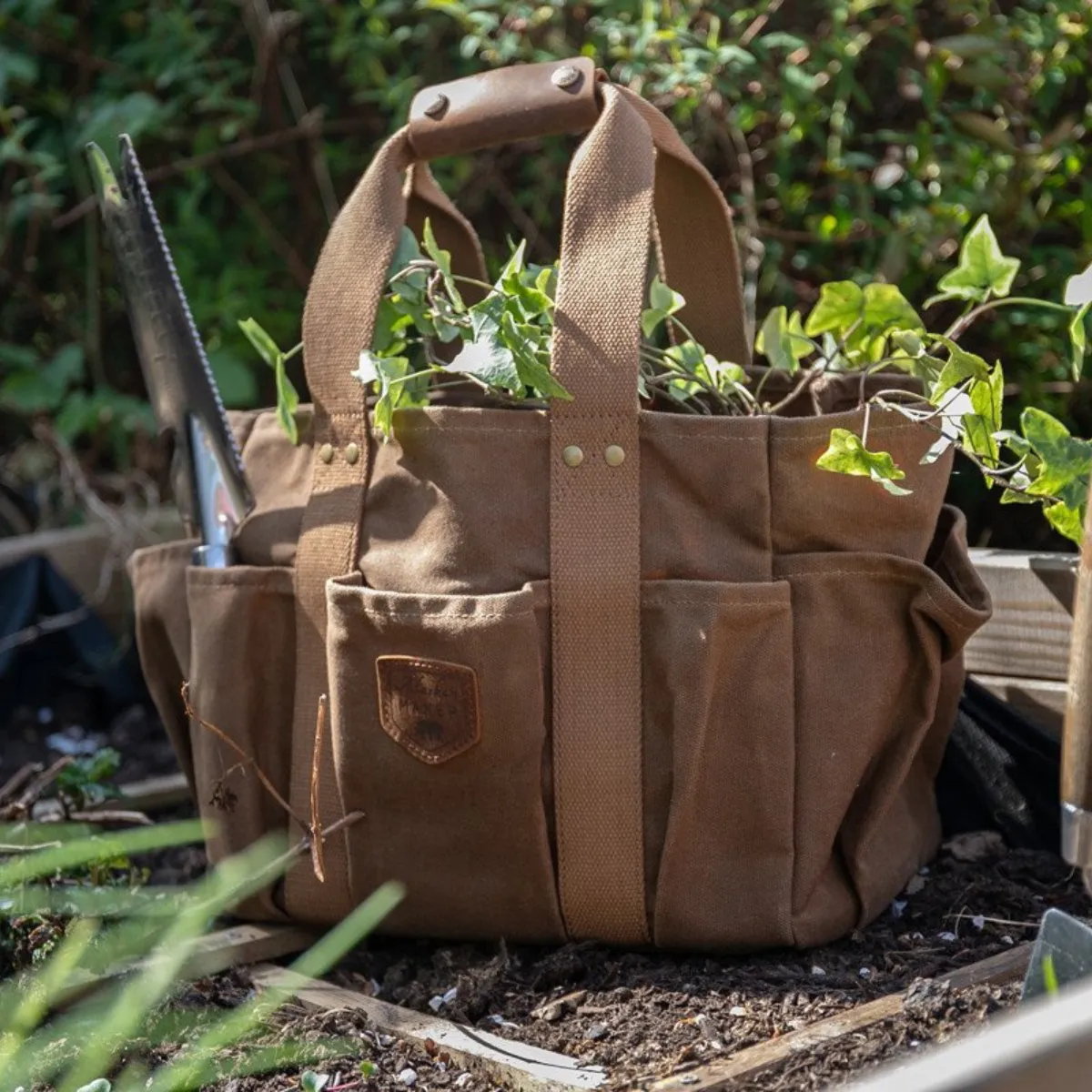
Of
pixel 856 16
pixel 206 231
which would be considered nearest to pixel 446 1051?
pixel 856 16

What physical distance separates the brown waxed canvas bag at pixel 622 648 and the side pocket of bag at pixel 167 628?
264 mm

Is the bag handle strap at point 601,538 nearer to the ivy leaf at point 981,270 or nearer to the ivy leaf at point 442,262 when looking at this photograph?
the ivy leaf at point 442,262

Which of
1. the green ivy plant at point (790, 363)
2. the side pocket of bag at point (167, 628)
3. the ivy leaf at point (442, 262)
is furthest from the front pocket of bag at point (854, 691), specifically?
the side pocket of bag at point (167, 628)

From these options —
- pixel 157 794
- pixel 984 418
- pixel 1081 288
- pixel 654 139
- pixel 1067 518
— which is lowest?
pixel 157 794

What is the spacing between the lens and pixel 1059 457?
1.38 metres

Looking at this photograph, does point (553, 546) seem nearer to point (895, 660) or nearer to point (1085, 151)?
point (895, 660)

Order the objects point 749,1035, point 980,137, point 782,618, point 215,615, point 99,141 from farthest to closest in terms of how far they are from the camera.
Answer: point 99,141 → point 980,137 → point 215,615 → point 782,618 → point 749,1035

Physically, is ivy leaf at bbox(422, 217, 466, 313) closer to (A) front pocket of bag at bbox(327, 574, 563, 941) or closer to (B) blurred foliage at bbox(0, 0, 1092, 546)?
(A) front pocket of bag at bbox(327, 574, 563, 941)

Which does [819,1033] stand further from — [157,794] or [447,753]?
[157,794]

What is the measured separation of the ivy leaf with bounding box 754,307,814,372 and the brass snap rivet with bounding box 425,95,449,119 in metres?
0.46

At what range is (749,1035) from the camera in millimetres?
1237

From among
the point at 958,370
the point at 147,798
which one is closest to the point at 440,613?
the point at 958,370

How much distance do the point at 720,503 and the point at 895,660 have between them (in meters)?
0.24

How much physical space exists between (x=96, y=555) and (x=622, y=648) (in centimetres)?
157
